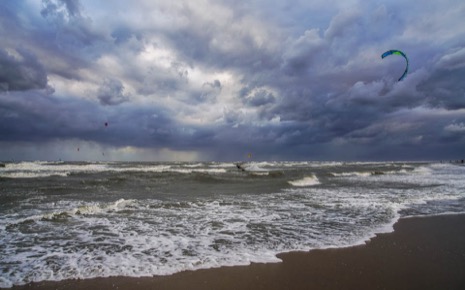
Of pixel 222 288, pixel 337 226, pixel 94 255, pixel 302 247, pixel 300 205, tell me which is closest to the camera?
pixel 222 288

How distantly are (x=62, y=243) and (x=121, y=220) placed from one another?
8.09 ft

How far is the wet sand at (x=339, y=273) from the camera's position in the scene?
14.1ft

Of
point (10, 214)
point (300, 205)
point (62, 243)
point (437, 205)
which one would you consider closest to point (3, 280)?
point (62, 243)

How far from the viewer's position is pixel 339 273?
15.5ft

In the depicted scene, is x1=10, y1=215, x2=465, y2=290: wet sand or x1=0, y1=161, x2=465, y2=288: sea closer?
x1=10, y1=215, x2=465, y2=290: wet sand

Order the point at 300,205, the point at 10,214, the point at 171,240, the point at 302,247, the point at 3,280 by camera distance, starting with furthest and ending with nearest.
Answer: the point at 300,205, the point at 10,214, the point at 171,240, the point at 302,247, the point at 3,280

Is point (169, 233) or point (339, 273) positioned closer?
point (339, 273)

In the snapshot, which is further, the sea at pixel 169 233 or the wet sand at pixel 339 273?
the sea at pixel 169 233

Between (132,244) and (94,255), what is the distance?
88 cm

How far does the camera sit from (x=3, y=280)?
4512 millimetres

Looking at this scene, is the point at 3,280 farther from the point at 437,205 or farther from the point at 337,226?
the point at 437,205

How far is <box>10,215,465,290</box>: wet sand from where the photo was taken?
430 centimetres

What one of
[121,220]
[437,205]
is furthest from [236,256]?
[437,205]

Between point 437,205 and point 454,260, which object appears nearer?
point 454,260
